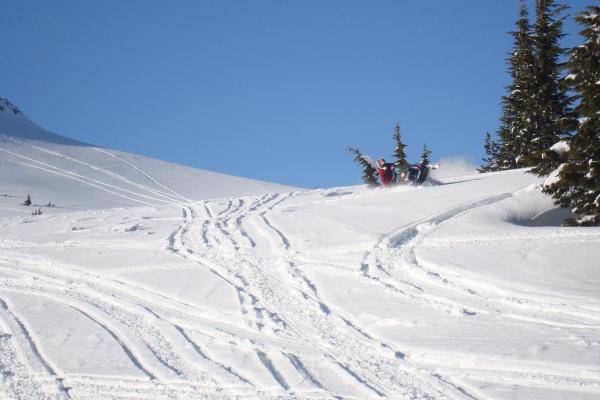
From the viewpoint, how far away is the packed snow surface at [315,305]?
6230 millimetres

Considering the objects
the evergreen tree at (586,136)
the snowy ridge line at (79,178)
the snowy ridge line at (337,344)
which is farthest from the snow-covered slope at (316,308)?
the snowy ridge line at (79,178)

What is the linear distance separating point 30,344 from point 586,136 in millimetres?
12577

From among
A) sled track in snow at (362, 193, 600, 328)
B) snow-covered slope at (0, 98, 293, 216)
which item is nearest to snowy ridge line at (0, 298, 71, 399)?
sled track in snow at (362, 193, 600, 328)

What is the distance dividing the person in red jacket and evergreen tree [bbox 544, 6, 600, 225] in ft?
25.3

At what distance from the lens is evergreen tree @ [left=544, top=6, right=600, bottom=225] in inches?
537

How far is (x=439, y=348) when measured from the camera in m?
6.96

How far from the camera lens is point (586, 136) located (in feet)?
45.5

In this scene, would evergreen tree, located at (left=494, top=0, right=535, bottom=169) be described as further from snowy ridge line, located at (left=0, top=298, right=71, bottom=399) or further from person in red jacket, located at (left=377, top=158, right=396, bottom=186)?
snowy ridge line, located at (left=0, top=298, right=71, bottom=399)

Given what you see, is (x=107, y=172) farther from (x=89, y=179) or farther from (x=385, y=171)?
(x=385, y=171)

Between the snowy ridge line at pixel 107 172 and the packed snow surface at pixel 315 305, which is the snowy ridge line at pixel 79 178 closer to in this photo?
the snowy ridge line at pixel 107 172

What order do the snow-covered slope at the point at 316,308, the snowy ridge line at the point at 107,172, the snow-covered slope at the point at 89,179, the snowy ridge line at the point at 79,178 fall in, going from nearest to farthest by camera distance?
1. the snow-covered slope at the point at 316,308
2. the snow-covered slope at the point at 89,179
3. the snowy ridge line at the point at 79,178
4. the snowy ridge line at the point at 107,172

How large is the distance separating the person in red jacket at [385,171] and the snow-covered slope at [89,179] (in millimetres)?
12061

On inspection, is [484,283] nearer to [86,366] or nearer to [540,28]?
[86,366]

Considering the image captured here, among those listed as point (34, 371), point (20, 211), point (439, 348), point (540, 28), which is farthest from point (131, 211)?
point (540, 28)
